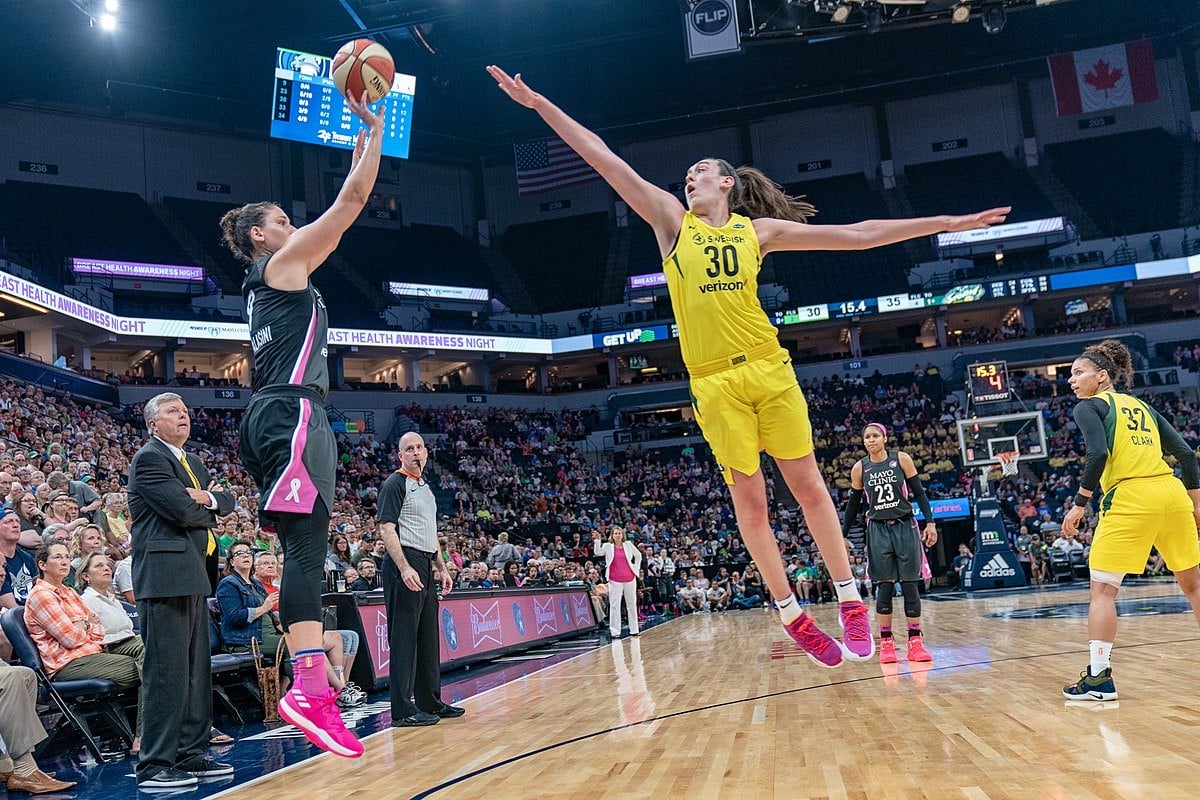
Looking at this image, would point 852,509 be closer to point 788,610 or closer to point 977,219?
point 788,610

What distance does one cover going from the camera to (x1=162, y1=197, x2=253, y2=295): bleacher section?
35.2 m

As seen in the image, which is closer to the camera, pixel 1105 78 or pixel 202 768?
pixel 202 768

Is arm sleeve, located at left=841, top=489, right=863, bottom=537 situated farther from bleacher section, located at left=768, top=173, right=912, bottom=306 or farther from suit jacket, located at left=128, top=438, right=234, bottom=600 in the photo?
bleacher section, located at left=768, top=173, right=912, bottom=306

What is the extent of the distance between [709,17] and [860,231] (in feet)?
64.4

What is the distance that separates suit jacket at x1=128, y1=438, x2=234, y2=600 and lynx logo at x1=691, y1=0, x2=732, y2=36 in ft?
65.7

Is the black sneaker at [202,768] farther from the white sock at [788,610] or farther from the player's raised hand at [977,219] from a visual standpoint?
the player's raised hand at [977,219]

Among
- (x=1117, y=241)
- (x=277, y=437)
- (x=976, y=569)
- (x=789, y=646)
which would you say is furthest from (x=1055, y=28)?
(x=277, y=437)

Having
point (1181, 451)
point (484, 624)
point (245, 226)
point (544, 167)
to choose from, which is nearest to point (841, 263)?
point (544, 167)

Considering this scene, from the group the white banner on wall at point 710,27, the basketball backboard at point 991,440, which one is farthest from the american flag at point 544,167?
the basketball backboard at point 991,440

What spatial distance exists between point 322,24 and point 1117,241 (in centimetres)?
3005

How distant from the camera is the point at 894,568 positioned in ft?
28.5

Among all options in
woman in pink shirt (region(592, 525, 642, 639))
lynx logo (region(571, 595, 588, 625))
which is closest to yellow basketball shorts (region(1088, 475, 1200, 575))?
woman in pink shirt (region(592, 525, 642, 639))

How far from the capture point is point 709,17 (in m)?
22.5

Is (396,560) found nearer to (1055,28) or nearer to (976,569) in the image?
(976,569)
